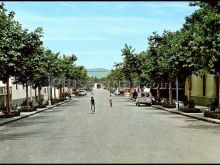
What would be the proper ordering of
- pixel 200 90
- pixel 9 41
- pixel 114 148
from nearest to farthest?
1. pixel 114 148
2. pixel 9 41
3. pixel 200 90

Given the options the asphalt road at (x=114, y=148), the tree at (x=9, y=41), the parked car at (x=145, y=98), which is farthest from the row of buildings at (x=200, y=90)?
the asphalt road at (x=114, y=148)

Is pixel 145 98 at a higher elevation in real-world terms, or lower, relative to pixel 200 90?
lower

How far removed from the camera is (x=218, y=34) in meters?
25.8

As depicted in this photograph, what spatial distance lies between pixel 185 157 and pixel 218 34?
A: 1308cm

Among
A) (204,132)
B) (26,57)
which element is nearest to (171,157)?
(204,132)

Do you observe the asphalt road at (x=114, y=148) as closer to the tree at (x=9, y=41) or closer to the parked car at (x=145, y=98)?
the tree at (x=9, y=41)

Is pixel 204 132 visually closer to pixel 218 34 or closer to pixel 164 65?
pixel 218 34

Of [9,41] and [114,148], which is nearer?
[114,148]

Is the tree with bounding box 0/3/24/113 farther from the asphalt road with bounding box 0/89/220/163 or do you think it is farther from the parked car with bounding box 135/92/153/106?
the parked car with bounding box 135/92/153/106

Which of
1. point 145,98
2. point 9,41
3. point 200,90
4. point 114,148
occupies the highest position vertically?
point 9,41

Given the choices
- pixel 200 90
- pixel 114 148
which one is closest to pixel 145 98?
pixel 200 90

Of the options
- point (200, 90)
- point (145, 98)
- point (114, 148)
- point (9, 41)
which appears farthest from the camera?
point (145, 98)

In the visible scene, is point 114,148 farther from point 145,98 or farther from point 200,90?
point 145,98

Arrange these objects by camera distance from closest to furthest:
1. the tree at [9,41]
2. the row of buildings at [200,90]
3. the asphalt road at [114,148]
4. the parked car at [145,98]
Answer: the asphalt road at [114,148]
the tree at [9,41]
the row of buildings at [200,90]
the parked car at [145,98]
